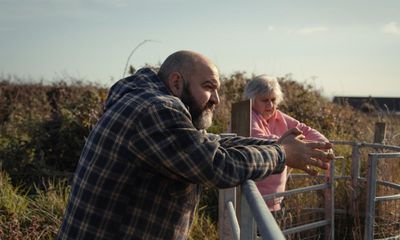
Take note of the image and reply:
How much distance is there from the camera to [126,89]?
6.45ft

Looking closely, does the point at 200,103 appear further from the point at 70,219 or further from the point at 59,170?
the point at 59,170

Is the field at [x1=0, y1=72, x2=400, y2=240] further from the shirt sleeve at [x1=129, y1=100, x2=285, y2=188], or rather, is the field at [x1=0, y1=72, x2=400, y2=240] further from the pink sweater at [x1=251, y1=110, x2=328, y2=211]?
the shirt sleeve at [x1=129, y1=100, x2=285, y2=188]

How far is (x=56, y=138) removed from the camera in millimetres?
7469

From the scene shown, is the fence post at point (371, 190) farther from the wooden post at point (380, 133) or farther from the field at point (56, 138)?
the wooden post at point (380, 133)

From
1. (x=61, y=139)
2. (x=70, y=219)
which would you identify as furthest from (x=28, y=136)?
(x=70, y=219)

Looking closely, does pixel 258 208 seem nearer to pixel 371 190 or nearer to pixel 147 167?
pixel 147 167

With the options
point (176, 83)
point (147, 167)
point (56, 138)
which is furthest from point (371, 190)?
point (56, 138)

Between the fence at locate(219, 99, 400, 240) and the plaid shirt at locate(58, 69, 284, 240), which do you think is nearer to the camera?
the fence at locate(219, 99, 400, 240)

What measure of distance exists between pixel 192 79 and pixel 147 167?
1.44 ft

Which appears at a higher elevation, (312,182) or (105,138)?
(105,138)

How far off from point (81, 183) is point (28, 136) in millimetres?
5982

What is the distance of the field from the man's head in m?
2.62

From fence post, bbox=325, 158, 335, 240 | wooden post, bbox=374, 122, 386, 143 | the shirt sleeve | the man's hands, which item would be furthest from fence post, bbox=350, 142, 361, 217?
the shirt sleeve

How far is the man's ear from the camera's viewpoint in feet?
6.73
